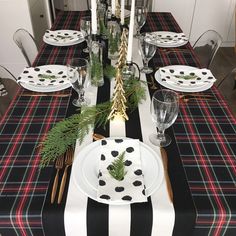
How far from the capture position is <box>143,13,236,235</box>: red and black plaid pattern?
0.71 metres

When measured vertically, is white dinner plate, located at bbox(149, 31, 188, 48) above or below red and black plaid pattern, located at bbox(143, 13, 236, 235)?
above

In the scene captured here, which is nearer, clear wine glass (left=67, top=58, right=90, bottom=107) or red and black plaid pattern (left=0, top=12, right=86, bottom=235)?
red and black plaid pattern (left=0, top=12, right=86, bottom=235)

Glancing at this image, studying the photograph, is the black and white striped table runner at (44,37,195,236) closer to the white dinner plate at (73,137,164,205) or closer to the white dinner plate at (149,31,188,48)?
the white dinner plate at (73,137,164,205)

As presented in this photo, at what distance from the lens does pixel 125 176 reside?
0.76m

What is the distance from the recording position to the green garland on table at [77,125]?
84 cm

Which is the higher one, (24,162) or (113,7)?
(113,7)

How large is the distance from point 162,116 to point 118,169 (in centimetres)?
23

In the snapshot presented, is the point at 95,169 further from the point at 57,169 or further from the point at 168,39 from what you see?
the point at 168,39

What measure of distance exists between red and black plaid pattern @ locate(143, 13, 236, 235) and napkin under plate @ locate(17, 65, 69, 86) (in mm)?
515

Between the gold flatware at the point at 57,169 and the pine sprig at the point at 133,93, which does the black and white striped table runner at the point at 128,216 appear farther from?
the pine sprig at the point at 133,93

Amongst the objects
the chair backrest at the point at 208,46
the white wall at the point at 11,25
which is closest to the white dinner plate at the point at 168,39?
the chair backrest at the point at 208,46

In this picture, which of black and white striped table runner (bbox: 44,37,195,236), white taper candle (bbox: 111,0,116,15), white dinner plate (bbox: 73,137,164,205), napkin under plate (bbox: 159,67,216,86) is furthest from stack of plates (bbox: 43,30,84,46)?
black and white striped table runner (bbox: 44,37,195,236)

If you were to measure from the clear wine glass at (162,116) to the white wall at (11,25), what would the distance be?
1.98m

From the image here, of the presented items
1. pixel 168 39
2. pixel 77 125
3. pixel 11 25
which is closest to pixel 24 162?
pixel 77 125
